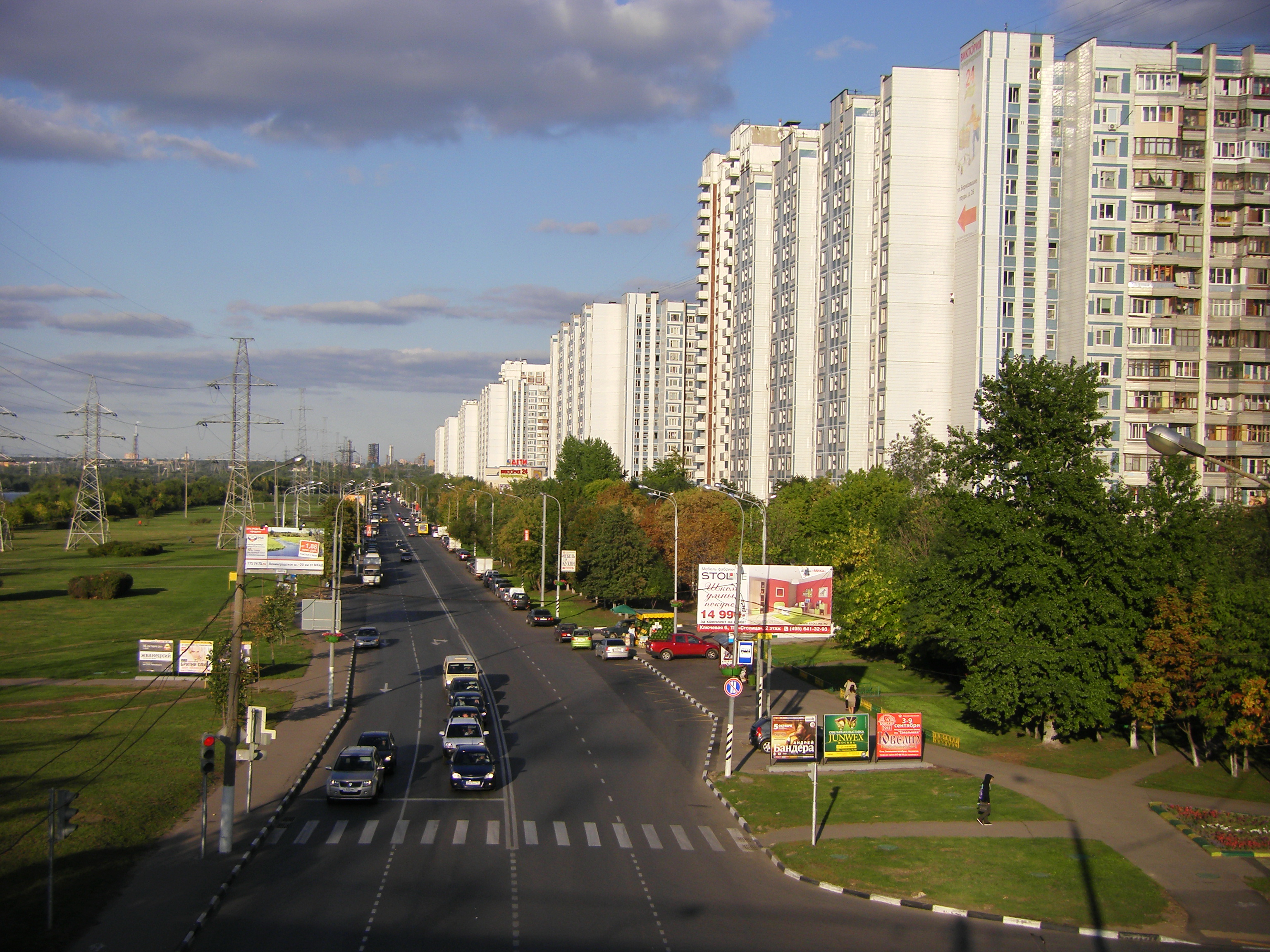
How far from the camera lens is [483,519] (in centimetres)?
12494

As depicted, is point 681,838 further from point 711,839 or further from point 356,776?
point 356,776

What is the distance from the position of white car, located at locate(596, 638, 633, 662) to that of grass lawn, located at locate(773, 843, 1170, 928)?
30088 mm

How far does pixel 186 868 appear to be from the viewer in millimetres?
20234

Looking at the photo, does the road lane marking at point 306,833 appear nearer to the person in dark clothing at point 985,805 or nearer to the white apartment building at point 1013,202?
the person in dark clothing at point 985,805

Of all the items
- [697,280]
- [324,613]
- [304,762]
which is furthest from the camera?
[697,280]

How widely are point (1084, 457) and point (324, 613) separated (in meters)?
36.7

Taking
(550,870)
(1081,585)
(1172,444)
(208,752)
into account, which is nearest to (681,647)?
(1081,585)

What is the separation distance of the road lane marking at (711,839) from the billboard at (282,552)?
41.4 metres

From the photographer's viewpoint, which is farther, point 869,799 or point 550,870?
point 869,799

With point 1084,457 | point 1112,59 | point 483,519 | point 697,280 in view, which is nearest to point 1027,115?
point 1112,59

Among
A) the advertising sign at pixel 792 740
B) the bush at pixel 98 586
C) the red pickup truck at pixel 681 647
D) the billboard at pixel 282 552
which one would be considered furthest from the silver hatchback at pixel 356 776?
the bush at pixel 98 586

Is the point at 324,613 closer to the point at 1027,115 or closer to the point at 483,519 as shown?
the point at 1027,115

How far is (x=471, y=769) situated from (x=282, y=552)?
36752 mm

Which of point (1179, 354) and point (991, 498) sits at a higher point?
point (1179, 354)
